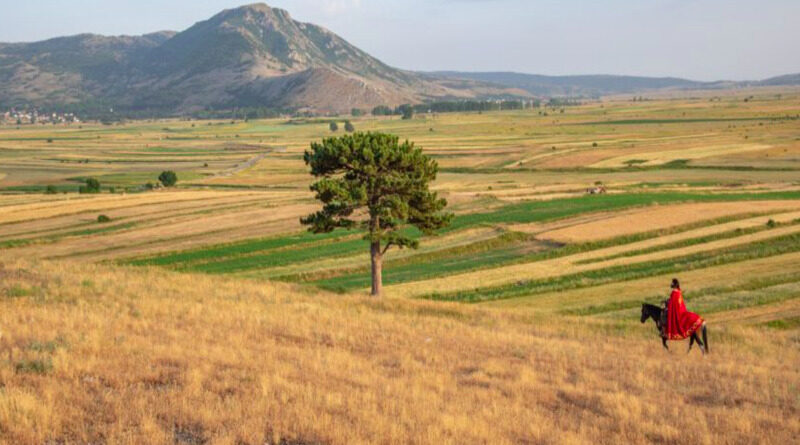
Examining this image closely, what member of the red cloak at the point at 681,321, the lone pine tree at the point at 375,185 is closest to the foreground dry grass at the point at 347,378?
the red cloak at the point at 681,321

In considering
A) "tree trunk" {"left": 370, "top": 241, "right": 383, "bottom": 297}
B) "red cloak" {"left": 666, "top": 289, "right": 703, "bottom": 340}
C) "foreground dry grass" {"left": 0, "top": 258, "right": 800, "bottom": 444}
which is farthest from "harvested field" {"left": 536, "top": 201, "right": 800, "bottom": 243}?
"red cloak" {"left": 666, "top": 289, "right": 703, "bottom": 340}

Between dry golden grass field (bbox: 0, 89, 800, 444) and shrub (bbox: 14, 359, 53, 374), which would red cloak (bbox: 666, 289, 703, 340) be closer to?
dry golden grass field (bbox: 0, 89, 800, 444)

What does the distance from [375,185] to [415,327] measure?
17287 millimetres

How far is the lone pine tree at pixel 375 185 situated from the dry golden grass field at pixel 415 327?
155 inches

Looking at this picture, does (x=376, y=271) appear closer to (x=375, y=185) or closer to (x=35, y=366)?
(x=375, y=185)

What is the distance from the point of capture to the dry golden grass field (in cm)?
1367

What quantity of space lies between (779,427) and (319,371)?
32.9ft

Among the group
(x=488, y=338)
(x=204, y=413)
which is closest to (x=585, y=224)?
(x=488, y=338)

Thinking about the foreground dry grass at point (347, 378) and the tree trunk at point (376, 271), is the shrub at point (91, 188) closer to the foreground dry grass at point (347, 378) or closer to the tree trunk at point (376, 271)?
the tree trunk at point (376, 271)

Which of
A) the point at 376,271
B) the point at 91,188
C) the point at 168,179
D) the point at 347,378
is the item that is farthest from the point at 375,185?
the point at 168,179

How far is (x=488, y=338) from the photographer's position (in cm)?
2491

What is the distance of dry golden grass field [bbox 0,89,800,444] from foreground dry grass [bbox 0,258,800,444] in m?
0.08

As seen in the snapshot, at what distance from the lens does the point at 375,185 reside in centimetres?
4272

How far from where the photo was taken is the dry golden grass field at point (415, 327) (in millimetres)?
13672
